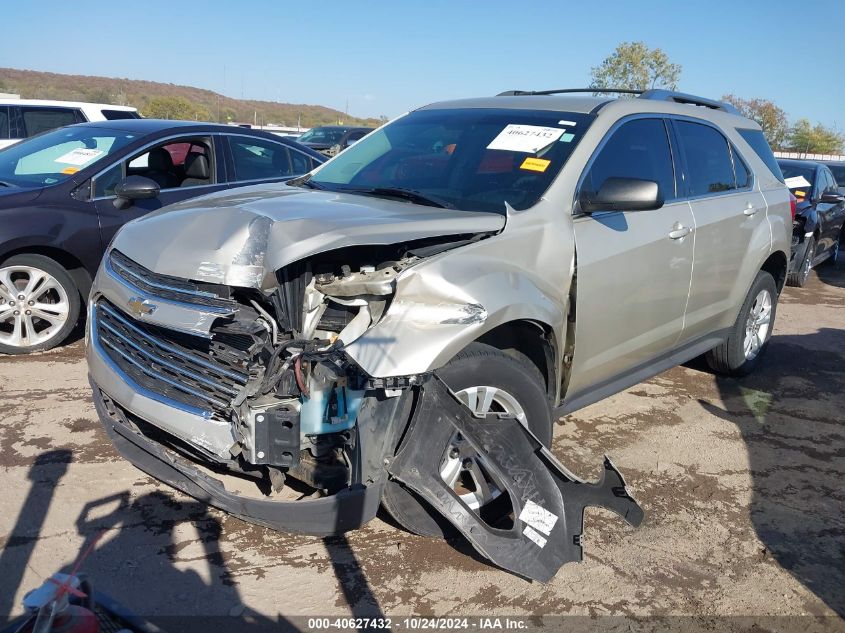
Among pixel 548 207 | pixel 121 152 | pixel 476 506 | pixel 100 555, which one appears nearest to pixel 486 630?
pixel 476 506

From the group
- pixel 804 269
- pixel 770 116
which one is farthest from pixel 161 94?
pixel 804 269

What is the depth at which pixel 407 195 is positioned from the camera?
3.75 m

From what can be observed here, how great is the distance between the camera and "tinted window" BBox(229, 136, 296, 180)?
6.62m

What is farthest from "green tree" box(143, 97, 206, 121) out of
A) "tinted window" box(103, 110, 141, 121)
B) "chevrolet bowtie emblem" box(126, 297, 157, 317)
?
"chevrolet bowtie emblem" box(126, 297, 157, 317)

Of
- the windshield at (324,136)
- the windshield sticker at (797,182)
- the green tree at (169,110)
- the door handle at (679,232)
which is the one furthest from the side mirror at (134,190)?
the green tree at (169,110)

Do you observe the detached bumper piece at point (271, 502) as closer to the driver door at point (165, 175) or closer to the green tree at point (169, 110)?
the driver door at point (165, 175)

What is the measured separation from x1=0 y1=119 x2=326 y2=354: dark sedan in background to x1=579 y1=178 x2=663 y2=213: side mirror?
10.7ft

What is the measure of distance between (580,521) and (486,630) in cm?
59

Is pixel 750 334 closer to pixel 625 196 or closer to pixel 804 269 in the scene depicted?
pixel 625 196

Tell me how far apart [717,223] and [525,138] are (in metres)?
1.53

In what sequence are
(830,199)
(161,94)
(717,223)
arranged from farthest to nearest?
(161,94)
(830,199)
(717,223)

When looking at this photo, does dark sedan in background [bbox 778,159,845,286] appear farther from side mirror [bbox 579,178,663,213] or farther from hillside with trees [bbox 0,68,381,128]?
hillside with trees [bbox 0,68,381,128]

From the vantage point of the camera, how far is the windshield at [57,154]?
596 cm

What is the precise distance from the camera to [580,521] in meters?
3.08
